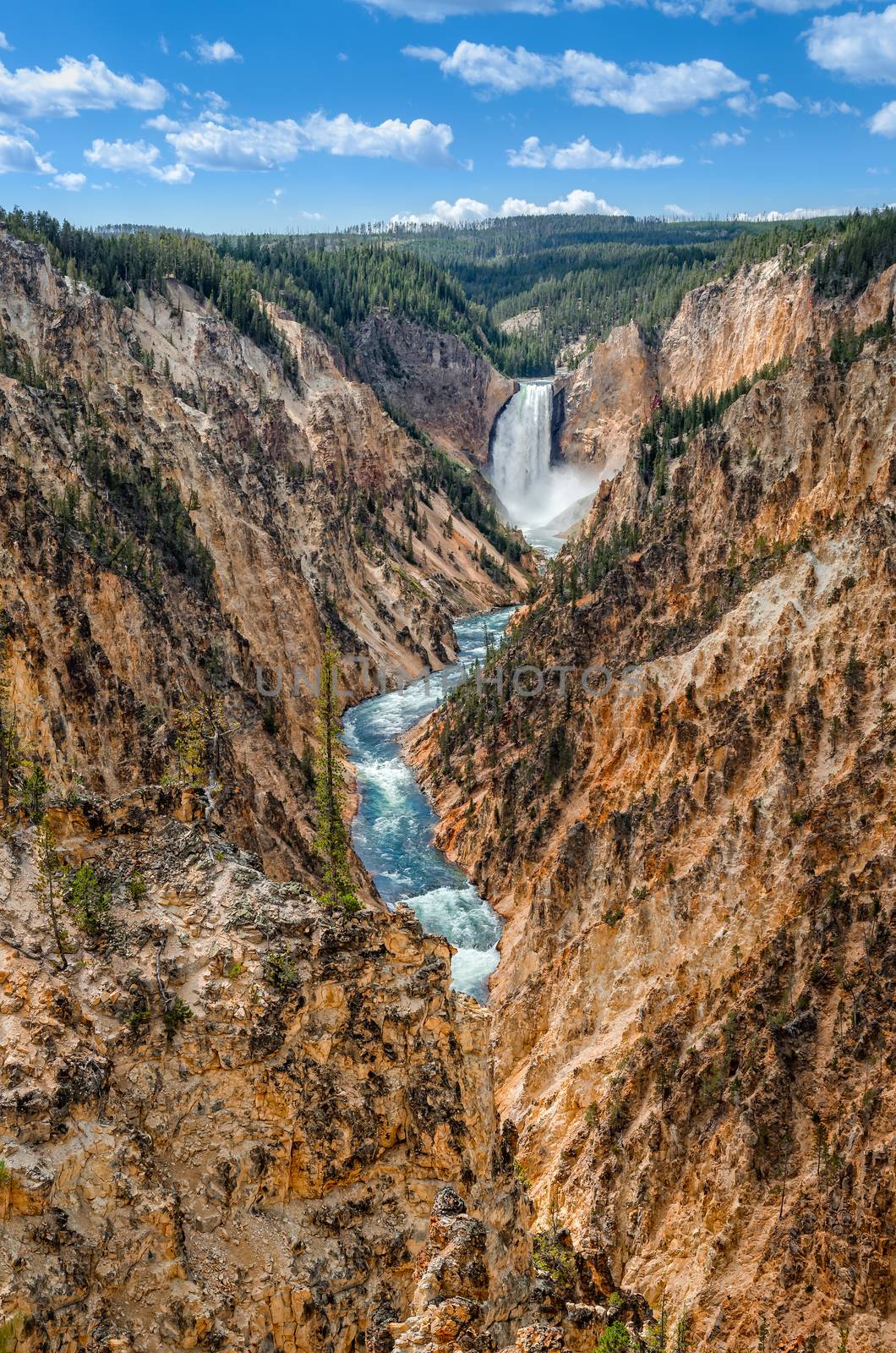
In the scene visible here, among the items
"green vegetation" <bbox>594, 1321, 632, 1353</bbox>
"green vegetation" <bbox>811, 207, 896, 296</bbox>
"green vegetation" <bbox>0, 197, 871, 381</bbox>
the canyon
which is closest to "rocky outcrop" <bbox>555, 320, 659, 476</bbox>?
"green vegetation" <bbox>0, 197, 871, 381</bbox>

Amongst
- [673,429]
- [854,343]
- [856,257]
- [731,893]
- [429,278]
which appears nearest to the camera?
[731,893]

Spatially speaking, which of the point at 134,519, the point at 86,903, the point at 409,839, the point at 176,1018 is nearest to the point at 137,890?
the point at 86,903

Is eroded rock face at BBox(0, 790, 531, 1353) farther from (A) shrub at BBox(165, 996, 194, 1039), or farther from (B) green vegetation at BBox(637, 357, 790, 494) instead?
(B) green vegetation at BBox(637, 357, 790, 494)

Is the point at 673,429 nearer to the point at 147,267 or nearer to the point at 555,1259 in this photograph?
the point at 147,267

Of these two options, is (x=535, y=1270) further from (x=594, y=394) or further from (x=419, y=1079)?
(x=594, y=394)

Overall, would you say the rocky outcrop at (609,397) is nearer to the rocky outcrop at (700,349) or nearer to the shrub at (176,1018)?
the rocky outcrop at (700,349)

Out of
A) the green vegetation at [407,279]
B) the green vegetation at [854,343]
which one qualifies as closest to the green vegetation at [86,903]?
the green vegetation at [854,343]

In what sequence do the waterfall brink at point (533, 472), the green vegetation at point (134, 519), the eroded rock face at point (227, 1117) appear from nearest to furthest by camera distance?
the eroded rock face at point (227, 1117) → the green vegetation at point (134, 519) → the waterfall brink at point (533, 472)
